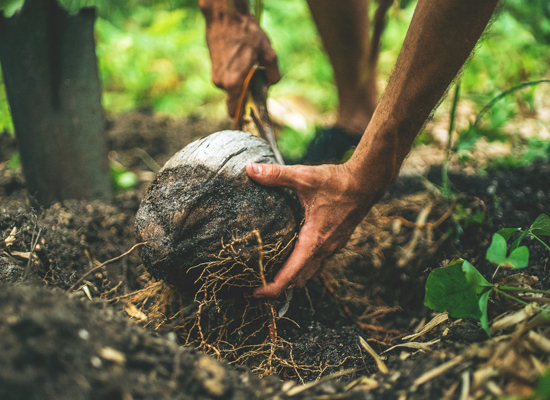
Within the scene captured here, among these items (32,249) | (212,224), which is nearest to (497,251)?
(212,224)

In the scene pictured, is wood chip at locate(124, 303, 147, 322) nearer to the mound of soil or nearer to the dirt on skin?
the dirt on skin

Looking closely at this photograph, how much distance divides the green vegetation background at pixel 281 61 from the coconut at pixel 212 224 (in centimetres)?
214

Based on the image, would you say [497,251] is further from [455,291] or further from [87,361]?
[87,361]

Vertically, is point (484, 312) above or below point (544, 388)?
below

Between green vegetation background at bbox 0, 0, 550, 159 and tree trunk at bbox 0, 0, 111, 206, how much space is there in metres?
1.58

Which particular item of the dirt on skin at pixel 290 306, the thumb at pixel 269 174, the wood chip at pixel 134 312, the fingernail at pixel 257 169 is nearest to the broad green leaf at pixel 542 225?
the dirt on skin at pixel 290 306

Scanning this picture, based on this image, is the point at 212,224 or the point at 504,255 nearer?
the point at 504,255

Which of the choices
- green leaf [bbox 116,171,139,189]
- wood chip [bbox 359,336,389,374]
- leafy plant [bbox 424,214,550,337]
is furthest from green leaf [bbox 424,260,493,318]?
green leaf [bbox 116,171,139,189]

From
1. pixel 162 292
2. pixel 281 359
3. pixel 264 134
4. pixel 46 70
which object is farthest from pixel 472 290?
pixel 46 70

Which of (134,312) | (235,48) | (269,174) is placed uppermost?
(235,48)

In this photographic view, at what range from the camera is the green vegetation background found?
3555mm

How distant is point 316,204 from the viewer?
4.57ft

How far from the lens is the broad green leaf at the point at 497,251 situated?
1.06 m

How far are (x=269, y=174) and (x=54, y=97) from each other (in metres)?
1.40
